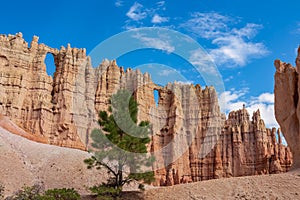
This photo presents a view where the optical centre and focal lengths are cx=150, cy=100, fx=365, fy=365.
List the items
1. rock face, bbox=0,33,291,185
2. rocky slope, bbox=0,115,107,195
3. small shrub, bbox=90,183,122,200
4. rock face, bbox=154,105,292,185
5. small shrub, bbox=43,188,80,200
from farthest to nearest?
rock face, bbox=154,105,292,185 → rock face, bbox=0,33,291,185 → rocky slope, bbox=0,115,107,195 → small shrub, bbox=90,183,122,200 → small shrub, bbox=43,188,80,200

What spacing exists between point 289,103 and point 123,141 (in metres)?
16.7

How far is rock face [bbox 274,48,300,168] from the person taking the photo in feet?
109

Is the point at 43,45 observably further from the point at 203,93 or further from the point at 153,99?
the point at 203,93

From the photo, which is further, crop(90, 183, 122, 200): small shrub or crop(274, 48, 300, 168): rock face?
crop(274, 48, 300, 168): rock face

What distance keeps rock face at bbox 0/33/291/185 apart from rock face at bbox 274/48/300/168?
40.0 meters

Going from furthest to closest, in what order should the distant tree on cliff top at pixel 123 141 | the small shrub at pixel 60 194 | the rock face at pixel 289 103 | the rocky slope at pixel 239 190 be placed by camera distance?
1. the rock face at pixel 289 103
2. the distant tree on cliff top at pixel 123 141
3. the rocky slope at pixel 239 190
4. the small shrub at pixel 60 194

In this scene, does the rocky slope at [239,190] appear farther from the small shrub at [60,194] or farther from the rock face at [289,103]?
the small shrub at [60,194]

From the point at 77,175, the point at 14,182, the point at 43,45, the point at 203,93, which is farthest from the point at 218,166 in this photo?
the point at 14,182

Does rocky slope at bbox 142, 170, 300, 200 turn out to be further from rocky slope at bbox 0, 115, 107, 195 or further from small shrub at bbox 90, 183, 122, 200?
rocky slope at bbox 0, 115, 107, 195

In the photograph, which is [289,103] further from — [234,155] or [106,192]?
[234,155]

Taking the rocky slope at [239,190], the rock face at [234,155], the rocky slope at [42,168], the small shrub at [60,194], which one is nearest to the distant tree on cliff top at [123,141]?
the rocky slope at [239,190]

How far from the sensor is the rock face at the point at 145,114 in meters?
64.5

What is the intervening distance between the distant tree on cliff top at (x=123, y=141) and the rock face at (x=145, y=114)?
35285 millimetres

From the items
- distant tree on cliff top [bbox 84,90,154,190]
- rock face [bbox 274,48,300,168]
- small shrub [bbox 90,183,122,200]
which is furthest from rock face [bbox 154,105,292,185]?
small shrub [bbox 90,183,122,200]
